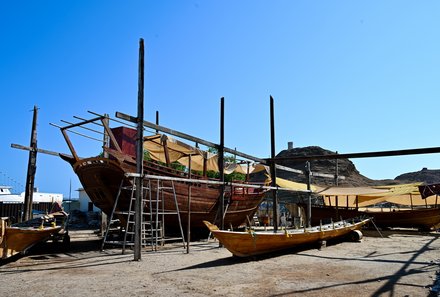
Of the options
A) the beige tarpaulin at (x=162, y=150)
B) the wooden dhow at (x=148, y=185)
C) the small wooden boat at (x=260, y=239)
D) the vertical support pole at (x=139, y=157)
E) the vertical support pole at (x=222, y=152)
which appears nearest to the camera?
the small wooden boat at (x=260, y=239)

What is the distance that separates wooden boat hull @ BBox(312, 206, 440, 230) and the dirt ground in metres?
9.46

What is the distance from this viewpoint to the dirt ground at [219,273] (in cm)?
577

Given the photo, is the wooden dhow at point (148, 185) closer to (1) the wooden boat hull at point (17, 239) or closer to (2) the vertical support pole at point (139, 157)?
(2) the vertical support pole at point (139, 157)

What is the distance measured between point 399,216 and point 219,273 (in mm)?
15915

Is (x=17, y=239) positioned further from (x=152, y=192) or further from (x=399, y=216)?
(x=399, y=216)

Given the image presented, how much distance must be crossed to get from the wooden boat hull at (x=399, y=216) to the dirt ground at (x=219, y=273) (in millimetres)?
9456

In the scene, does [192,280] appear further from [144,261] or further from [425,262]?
[425,262]

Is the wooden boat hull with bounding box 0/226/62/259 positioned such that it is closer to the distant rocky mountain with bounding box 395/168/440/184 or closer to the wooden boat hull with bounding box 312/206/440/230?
the wooden boat hull with bounding box 312/206/440/230

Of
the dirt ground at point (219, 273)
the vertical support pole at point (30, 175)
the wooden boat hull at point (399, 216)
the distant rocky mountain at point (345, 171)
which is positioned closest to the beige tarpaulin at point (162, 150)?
the vertical support pole at point (30, 175)

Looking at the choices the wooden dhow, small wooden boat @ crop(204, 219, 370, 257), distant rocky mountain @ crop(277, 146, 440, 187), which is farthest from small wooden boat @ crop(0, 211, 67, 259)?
distant rocky mountain @ crop(277, 146, 440, 187)

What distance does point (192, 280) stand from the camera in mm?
6586

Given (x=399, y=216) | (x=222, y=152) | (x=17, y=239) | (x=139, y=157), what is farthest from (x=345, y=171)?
(x=17, y=239)

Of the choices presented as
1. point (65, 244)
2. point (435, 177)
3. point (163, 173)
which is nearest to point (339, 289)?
point (163, 173)

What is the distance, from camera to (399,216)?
19516 millimetres
